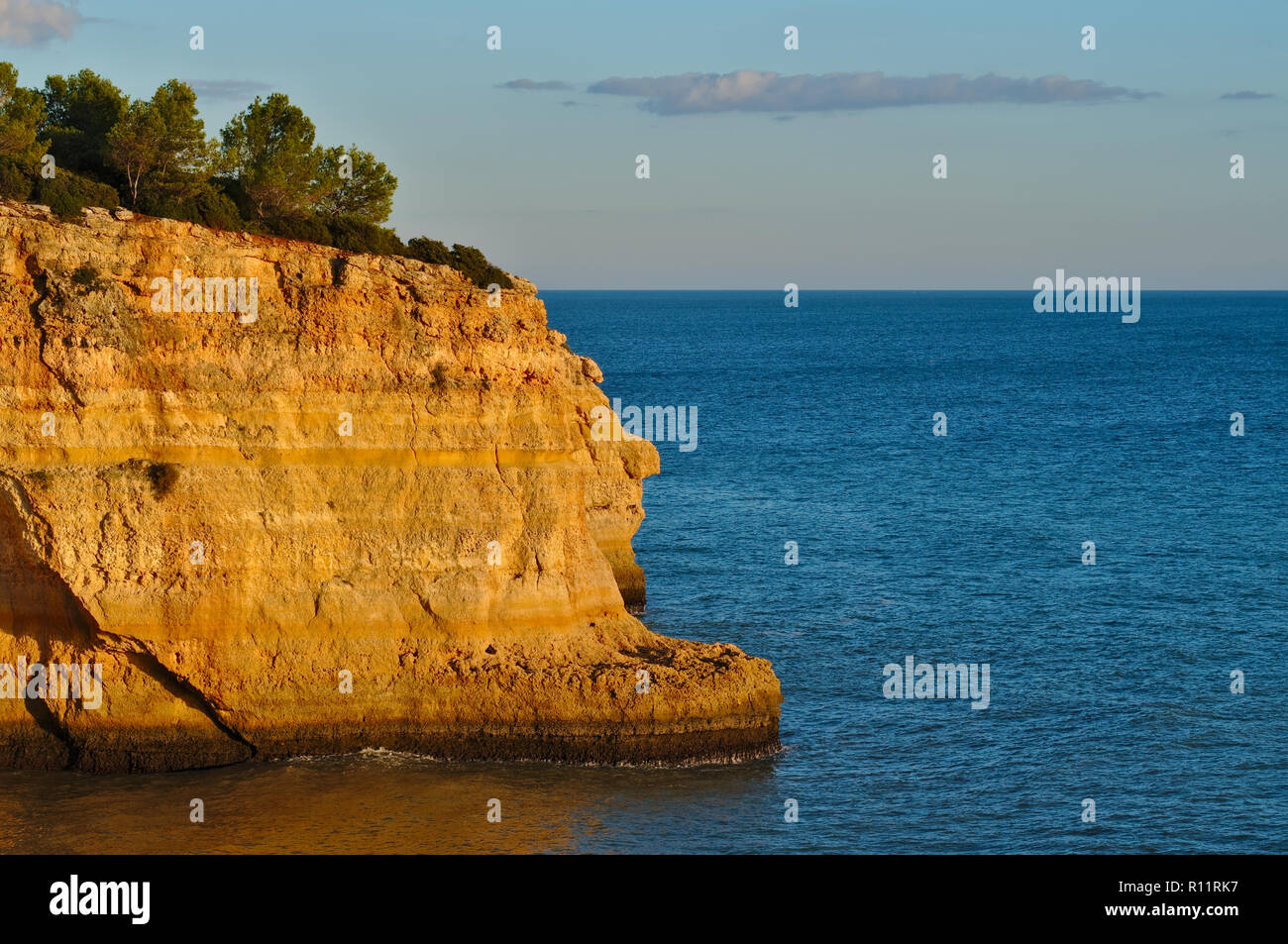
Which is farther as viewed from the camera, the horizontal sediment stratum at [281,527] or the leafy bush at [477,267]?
the leafy bush at [477,267]

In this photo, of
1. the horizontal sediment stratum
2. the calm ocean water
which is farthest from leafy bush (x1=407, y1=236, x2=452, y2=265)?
the calm ocean water

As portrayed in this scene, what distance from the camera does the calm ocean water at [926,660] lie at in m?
27.1

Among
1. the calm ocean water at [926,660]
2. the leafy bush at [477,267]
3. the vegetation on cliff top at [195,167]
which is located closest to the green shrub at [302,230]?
the vegetation on cliff top at [195,167]

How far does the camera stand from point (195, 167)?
36.3 meters

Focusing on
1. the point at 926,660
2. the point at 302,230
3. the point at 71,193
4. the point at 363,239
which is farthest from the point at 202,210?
the point at 926,660

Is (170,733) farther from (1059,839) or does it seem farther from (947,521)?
(947,521)

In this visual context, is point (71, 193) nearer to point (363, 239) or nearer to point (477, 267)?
point (363, 239)

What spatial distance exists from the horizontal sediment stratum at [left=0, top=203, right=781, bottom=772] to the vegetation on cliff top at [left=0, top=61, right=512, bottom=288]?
3182 millimetres

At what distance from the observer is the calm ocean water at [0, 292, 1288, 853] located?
27141 mm

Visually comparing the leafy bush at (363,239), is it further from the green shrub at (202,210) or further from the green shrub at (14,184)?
the green shrub at (14,184)

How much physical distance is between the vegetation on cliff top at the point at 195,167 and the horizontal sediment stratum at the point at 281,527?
3.18 metres

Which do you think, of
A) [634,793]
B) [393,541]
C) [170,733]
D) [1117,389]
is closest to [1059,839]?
[634,793]

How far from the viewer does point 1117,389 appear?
113188 millimetres

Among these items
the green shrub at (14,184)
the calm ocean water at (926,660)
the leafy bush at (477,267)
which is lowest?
the calm ocean water at (926,660)
